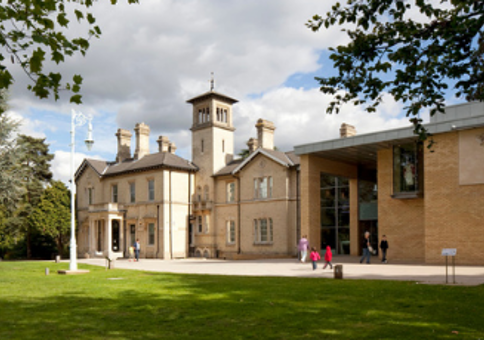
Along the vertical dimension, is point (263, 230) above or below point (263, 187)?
below

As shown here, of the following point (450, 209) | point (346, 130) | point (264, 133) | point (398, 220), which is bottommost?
point (398, 220)

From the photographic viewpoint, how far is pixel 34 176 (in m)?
58.3

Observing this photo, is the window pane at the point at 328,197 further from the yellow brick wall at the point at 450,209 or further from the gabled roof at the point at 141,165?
the yellow brick wall at the point at 450,209

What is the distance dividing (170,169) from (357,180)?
17.9 m

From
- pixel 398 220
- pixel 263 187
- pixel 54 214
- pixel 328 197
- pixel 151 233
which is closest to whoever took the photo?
pixel 398 220

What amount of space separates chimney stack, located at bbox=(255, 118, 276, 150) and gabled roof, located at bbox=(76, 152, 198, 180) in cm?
738

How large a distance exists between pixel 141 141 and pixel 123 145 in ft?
12.0

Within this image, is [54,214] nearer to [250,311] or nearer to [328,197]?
[328,197]

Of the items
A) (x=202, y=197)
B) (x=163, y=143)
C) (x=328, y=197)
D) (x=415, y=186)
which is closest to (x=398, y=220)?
(x=415, y=186)

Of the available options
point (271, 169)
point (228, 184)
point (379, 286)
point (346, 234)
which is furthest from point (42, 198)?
point (379, 286)

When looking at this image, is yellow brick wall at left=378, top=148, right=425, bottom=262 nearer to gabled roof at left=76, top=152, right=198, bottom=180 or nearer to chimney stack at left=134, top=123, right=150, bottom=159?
gabled roof at left=76, top=152, right=198, bottom=180

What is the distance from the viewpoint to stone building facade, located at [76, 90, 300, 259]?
4131 cm

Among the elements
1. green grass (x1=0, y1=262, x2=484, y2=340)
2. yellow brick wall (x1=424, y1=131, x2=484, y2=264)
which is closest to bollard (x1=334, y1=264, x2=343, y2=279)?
green grass (x1=0, y1=262, x2=484, y2=340)

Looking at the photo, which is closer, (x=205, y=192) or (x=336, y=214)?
(x=336, y=214)
